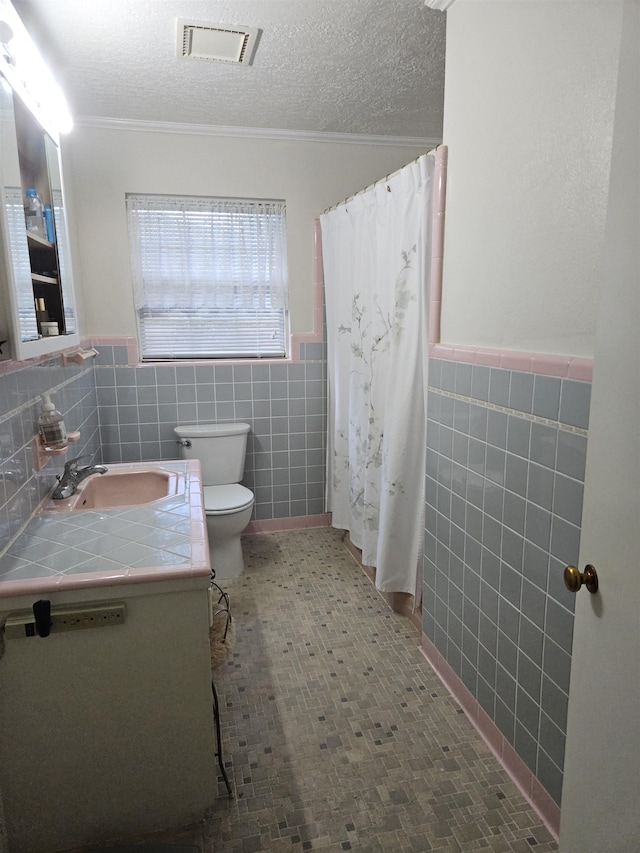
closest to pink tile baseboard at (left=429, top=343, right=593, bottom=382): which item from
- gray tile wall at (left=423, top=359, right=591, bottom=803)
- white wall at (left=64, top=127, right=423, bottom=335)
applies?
gray tile wall at (left=423, top=359, right=591, bottom=803)

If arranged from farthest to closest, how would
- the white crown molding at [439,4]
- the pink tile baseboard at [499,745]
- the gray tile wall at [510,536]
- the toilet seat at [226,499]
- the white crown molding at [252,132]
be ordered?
the white crown molding at [252,132] < the toilet seat at [226,499] < the white crown molding at [439,4] < the pink tile baseboard at [499,745] < the gray tile wall at [510,536]

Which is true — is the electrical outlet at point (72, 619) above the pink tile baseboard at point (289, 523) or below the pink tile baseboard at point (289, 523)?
above

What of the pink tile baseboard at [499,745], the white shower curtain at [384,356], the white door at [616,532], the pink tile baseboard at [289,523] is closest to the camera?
the white door at [616,532]

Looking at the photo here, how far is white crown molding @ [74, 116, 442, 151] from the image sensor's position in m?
2.88

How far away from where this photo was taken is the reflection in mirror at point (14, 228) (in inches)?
49.8

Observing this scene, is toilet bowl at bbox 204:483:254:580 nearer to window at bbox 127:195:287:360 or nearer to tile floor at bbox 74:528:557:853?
tile floor at bbox 74:528:557:853

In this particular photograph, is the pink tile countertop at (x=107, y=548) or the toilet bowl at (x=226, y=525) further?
the toilet bowl at (x=226, y=525)

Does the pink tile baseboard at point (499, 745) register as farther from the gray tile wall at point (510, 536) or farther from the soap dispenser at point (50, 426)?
the soap dispenser at point (50, 426)

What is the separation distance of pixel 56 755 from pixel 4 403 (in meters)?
0.94

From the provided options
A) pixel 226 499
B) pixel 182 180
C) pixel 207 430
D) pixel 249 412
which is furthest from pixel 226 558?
pixel 182 180

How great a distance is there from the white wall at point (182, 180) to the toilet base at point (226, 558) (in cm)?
133

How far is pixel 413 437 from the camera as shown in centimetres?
227

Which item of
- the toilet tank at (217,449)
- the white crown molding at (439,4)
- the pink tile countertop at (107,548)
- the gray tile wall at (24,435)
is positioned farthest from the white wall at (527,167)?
the toilet tank at (217,449)

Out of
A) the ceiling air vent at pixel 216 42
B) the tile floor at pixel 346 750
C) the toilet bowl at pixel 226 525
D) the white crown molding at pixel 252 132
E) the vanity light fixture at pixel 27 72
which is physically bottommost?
the tile floor at pixel 346 750
